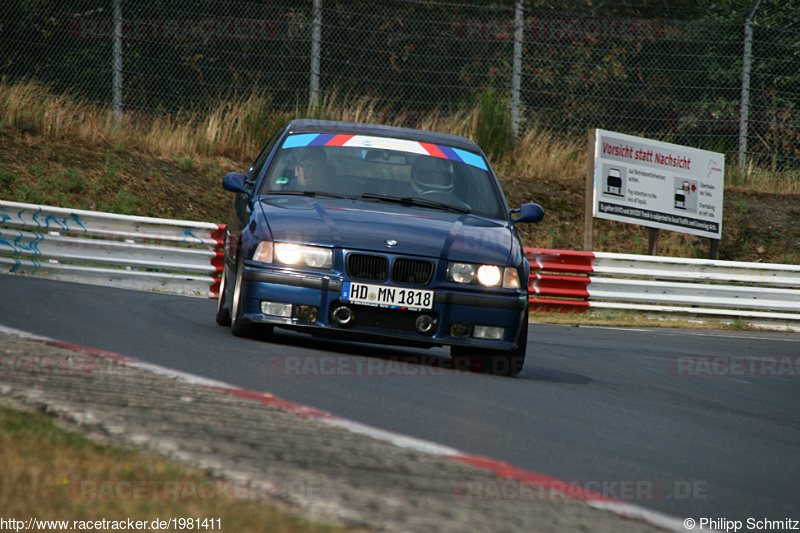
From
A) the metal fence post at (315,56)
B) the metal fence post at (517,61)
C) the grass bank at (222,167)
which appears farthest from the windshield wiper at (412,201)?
the metal fence post at (517,61)

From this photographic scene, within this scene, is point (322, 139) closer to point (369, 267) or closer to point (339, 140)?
point (339, 140)

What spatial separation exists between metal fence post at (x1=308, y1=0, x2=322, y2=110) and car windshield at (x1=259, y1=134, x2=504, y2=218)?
33.9 ft

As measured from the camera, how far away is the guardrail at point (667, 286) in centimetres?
1573

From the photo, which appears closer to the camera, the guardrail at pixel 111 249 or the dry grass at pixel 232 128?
the guardrail at pixel 111 249

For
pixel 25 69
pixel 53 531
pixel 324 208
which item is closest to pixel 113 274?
pixel 25 69

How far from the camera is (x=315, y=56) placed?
732 inches

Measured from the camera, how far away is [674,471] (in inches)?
176

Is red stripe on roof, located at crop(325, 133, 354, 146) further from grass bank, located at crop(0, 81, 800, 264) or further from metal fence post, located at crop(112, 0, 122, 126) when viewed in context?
metal fence post, located at crop(112, 0, 122, 126)

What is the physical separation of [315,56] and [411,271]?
1248cm

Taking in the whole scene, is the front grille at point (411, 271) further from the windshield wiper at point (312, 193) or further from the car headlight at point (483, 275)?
the windshield wiper at point (312, 193)

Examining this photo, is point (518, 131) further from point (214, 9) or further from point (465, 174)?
point (465, 174)

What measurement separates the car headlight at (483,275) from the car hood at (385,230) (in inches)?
1.7

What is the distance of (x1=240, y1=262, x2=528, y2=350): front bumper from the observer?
263 inches

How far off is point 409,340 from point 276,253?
1.00m
